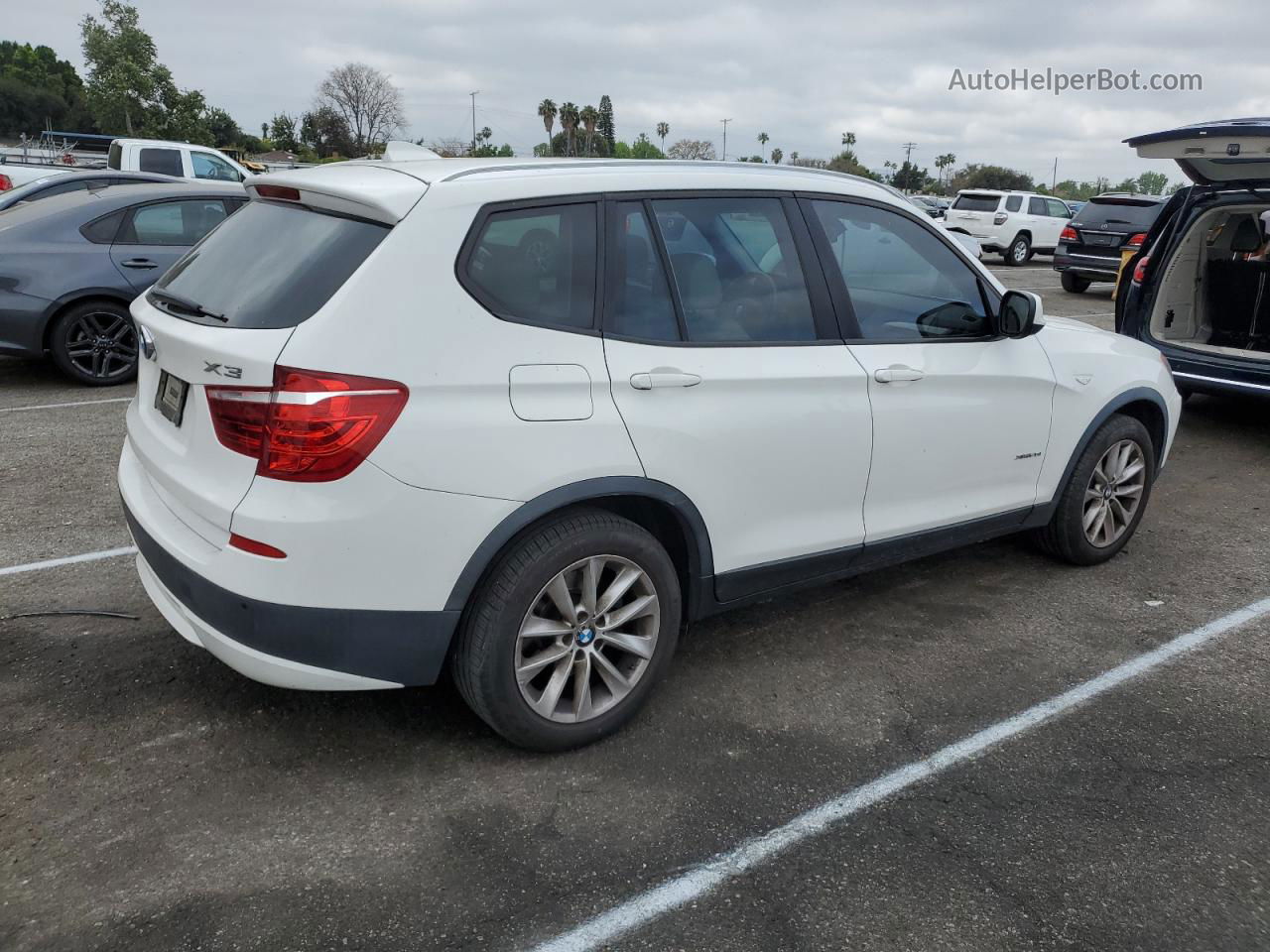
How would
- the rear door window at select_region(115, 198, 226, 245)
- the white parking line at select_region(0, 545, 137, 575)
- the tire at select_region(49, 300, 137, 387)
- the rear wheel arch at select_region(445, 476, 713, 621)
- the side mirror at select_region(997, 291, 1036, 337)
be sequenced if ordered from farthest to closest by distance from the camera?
1. the rear door window at select_region(115, 198, 226, 245)
2. the tire at select_region(49, 300, 137, 387)
3. the white parking line at select_region(0, 545, 137, 575)
4. the side mirror at select_region(997, 291, 1036, 337)
5. the rear wheel arch at select_region(445, 476, 713, 621)

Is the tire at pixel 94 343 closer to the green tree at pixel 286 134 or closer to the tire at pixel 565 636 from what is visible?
the tire at pixel 565 636

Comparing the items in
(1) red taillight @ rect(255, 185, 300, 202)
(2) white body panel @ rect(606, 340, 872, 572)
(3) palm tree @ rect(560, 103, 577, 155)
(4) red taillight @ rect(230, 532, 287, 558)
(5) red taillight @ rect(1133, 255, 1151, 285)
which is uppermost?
(3) palm tree @ rect(560, 103, 577, 155)

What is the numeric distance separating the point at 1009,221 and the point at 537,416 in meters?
24.8

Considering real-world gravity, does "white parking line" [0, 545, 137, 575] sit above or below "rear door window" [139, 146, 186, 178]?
below

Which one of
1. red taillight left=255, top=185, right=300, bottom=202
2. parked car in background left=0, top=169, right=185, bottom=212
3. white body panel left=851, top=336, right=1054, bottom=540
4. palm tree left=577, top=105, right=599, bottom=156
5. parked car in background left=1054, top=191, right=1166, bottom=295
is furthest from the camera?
palm tree left=577, top=105, right=599, bottom=156

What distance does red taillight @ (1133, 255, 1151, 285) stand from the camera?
738 centimetres

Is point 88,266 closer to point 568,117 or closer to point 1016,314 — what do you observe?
point 1016,314

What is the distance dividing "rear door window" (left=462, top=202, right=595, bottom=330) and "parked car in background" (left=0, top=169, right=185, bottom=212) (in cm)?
705

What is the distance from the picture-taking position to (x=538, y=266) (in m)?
3.00

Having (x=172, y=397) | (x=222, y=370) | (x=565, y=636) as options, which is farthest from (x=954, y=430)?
(x=172, y=397)

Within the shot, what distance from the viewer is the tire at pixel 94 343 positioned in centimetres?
784

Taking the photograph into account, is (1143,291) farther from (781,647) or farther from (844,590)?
(781,647)

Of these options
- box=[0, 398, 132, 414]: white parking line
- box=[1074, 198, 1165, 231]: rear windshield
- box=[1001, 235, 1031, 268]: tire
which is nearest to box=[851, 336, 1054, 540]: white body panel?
box=[0, 398, 132, 414]: white parking line

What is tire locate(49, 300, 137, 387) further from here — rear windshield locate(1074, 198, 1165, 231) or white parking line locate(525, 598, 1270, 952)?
rear windshield locate(1074, 198, 1165, 231)
